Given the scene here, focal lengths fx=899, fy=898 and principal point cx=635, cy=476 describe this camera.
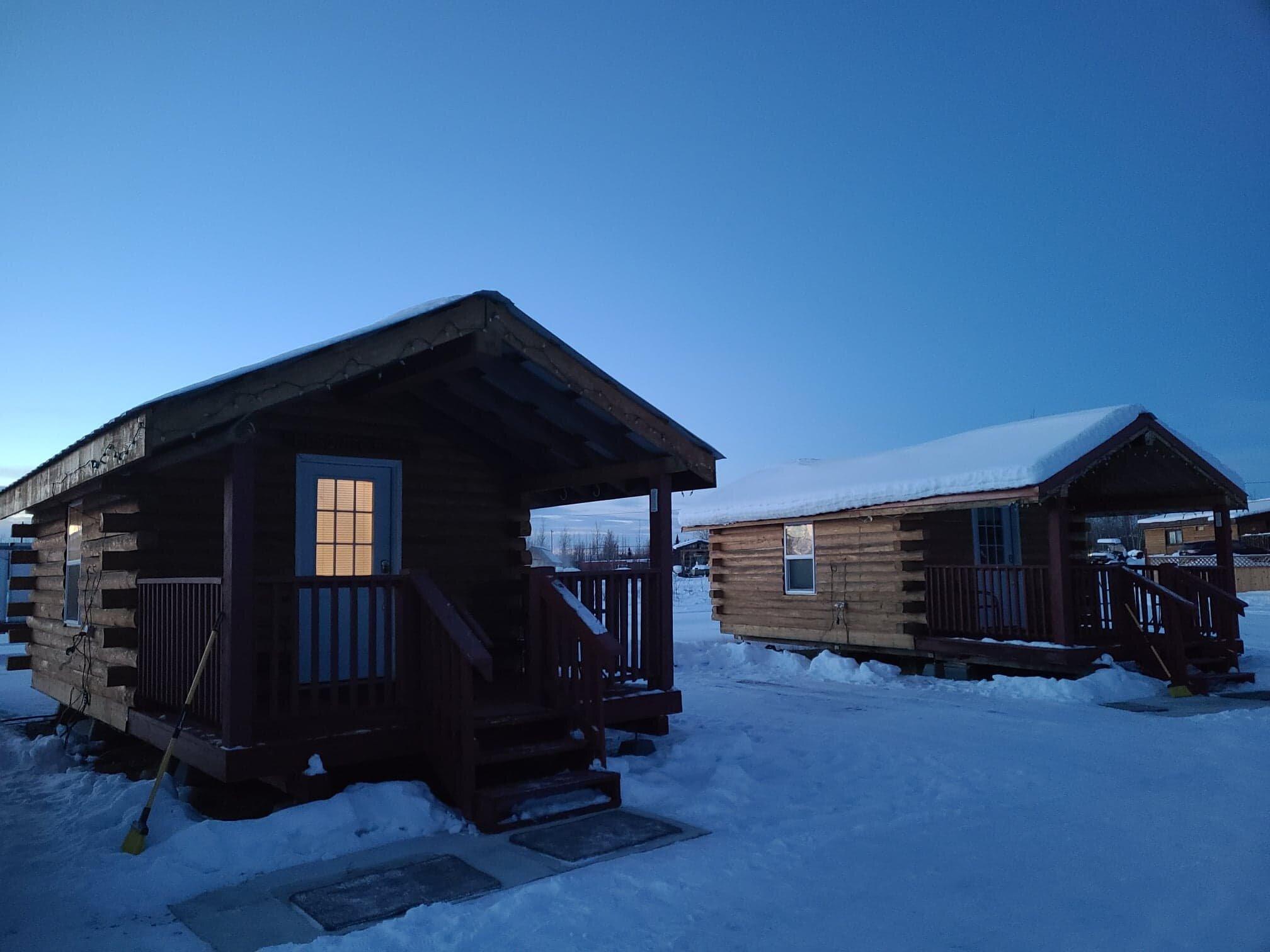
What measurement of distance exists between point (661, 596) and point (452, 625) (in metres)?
2.83

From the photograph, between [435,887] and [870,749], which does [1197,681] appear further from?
[435,887]

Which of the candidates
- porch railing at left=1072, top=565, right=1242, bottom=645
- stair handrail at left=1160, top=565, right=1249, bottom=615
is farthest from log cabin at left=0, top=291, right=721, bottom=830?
stair handrail at left=1160, top=565, right=1249, bottom=615

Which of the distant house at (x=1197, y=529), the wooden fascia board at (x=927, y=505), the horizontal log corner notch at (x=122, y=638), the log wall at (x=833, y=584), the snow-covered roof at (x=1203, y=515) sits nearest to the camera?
the horizontal log corner notch at (x=122, y=638)

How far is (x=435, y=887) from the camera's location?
4.88 meters

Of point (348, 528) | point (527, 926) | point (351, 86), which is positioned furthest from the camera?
point (351, 86)

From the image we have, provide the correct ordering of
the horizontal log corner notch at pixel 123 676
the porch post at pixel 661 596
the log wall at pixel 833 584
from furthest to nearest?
1. the log wall at pixel 833 584
2. the porch post at pixel 661 596
3. the horizontal log corner notch at pixel 123 676

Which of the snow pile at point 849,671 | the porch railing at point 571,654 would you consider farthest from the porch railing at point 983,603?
the porch railing at point 571,654

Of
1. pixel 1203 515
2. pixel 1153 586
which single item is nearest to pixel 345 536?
pixel 1153 586

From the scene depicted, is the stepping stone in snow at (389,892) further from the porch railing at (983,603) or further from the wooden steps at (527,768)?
the porch railing at (983,603)

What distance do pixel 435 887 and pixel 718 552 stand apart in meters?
14.3

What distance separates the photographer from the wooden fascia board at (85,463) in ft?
20.2

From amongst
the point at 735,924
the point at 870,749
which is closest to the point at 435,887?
the point at 735,924

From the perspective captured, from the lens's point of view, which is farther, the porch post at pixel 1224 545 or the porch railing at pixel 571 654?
the porch post at pixel 1224 545

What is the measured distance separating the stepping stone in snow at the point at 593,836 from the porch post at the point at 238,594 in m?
2.06
